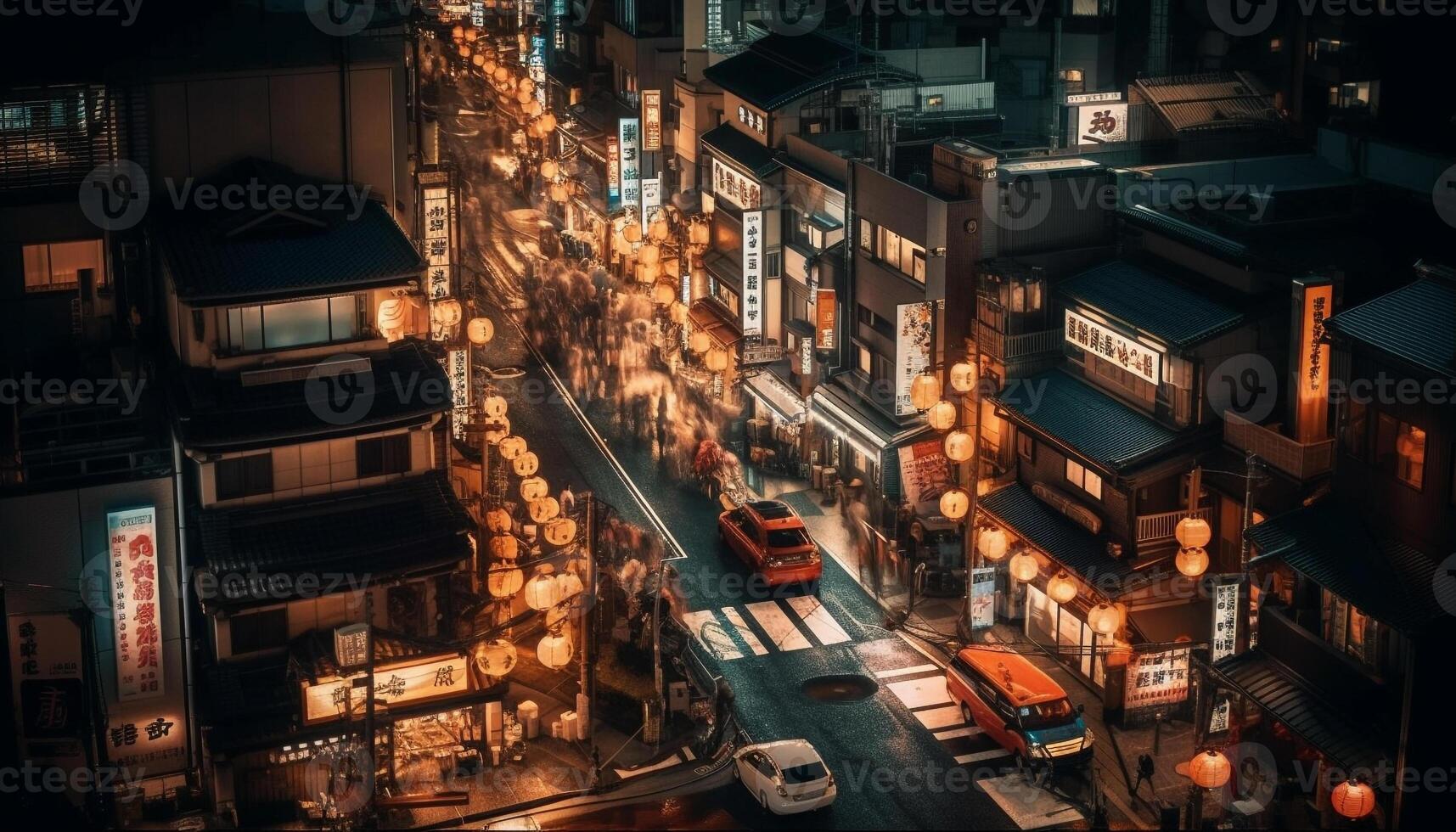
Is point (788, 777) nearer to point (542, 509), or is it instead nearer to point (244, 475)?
point (542, 509)

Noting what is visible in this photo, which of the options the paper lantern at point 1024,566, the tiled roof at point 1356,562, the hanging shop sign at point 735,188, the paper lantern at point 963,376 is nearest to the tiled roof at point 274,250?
the paper lantern at point 963,376

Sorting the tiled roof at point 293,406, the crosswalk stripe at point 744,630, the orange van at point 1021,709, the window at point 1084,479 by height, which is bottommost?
the crosswalk stripe at point 744,630

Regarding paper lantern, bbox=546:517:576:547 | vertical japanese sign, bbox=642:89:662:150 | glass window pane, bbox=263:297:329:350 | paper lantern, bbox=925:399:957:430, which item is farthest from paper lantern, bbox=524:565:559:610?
vertical japanese sign, bbox=642:89:662:150

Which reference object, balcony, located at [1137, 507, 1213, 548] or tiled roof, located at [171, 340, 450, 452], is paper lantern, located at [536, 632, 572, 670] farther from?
balcony, located at [1137, 507, 1213, 548]

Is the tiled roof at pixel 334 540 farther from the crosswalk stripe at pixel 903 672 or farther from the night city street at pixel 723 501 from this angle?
the crosswalk stripe at pixel 903 672

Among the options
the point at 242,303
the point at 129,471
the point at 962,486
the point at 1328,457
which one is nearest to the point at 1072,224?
the point at 962,486

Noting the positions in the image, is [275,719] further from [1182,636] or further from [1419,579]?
[1419,579]

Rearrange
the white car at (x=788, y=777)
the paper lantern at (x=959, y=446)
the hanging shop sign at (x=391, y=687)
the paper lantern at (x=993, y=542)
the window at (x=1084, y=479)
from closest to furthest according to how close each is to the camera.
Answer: the white car at (x=788, y=777), the hanging shop sign at (x=391, y=687), the paper lantern at (x=993, y=542), the window at (x=1084, y=479), the paper lantern at (x=959, y=446)
